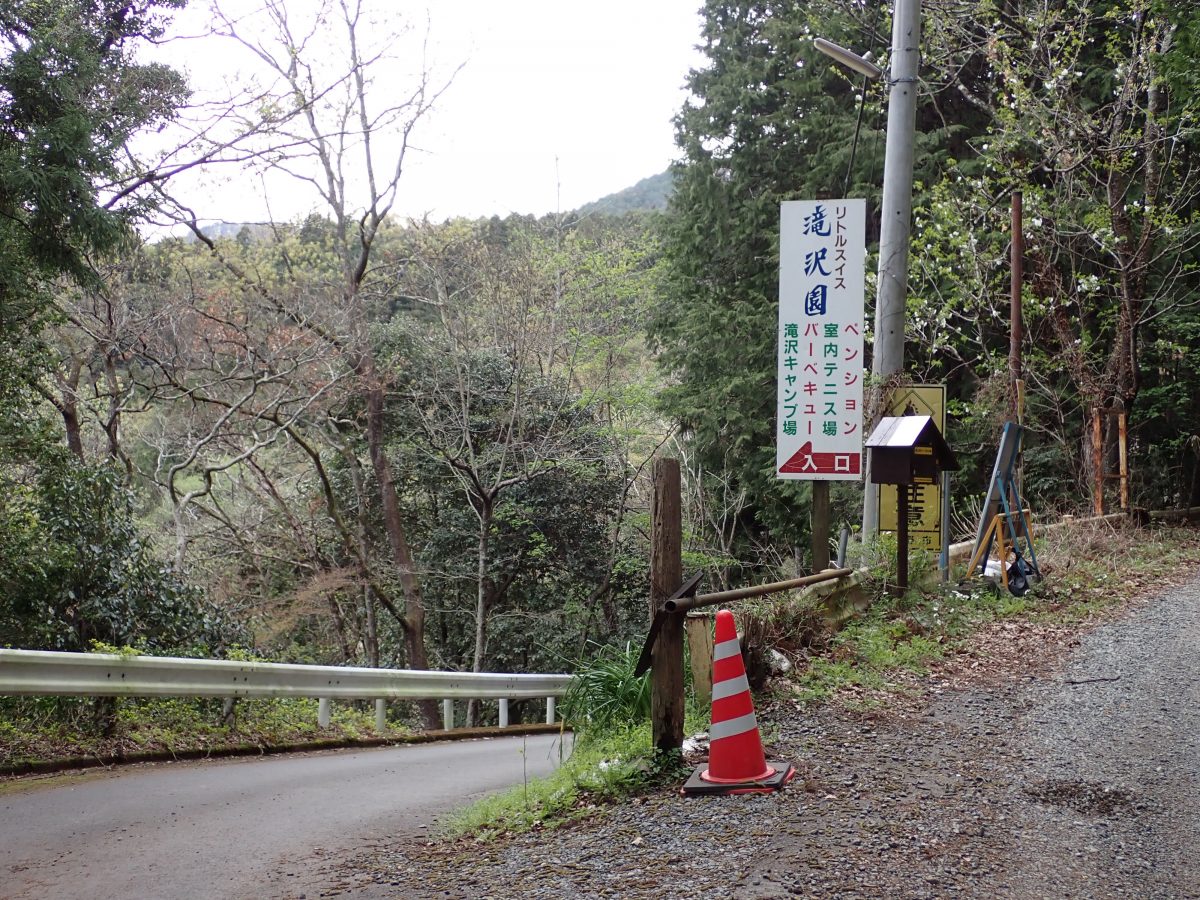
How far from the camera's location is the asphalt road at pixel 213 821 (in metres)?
4.94

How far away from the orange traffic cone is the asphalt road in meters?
1.43

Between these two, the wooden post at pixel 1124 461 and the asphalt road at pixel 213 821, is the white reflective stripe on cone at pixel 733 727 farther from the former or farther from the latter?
the wooden post at pixel 1124 461

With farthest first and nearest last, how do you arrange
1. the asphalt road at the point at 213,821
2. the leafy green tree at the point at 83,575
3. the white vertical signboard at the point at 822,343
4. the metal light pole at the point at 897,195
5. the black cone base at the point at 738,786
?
the metal light pole at the point at 897,195 < the white vertical signboard at the point at 822,343 < the leafy green tree at the point at 83,575 < the black cone base at the point at 738,786 < the asphalt road at the point at 213,821

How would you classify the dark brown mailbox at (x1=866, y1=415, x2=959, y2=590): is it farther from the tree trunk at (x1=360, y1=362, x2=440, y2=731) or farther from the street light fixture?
the tree trunk at (x1=360, y1=362, x2=440, y2=731)

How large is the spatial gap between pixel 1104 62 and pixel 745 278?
8.49 meters

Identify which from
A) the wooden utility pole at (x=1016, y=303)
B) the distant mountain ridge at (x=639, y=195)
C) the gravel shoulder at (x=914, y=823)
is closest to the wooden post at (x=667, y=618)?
the gravel shoulder at (x=914, y=823)

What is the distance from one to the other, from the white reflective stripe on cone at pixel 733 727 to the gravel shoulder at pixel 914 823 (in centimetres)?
35

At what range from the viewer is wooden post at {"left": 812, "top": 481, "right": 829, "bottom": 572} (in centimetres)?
974

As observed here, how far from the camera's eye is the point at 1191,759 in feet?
19.2

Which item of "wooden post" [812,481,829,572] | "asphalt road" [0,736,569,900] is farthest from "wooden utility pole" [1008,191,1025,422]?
"asphalt road" [0,736,569,900]

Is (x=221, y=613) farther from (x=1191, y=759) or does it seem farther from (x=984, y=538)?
(x=1191, y=759)

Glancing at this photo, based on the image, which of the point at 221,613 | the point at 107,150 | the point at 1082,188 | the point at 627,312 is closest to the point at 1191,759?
the point at 107,150

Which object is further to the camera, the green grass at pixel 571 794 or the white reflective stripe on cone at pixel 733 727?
the green grass at pixel 571 794

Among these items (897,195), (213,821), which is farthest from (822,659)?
(897,195)
